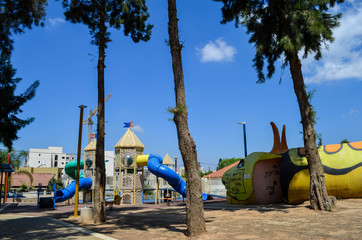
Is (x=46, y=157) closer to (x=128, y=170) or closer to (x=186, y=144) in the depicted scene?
(x=128, y=170)

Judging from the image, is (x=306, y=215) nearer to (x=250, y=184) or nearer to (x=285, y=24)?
(x=250, y=184)

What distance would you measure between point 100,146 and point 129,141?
39.8ft

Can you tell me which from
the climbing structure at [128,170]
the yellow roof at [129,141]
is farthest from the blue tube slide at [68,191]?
the yellow roof at [129,141]

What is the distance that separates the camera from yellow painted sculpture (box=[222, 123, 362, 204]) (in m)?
13.3

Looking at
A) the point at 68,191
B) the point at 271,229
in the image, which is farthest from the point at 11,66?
the point at 68,191

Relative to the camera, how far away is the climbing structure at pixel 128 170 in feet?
77.2

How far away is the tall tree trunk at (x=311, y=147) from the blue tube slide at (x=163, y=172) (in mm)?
A: 11594

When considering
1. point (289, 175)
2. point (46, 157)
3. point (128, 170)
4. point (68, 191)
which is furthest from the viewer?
point (46, 157)

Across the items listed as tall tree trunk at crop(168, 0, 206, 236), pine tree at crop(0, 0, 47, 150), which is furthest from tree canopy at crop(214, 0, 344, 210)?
pine tree at crop(0, 0, 47, 150)

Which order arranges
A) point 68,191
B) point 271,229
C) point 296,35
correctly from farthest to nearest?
point 68,191, point 296,35, point 271,229

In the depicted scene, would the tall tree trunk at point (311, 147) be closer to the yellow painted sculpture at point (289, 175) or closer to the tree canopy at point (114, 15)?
the yellow painted sculpture at point (289, 175)

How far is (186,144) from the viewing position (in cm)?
816

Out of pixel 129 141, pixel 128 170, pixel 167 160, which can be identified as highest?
pixel 129 141

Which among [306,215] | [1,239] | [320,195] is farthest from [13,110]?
[320,195]
